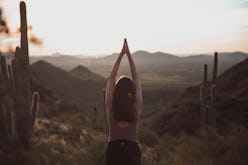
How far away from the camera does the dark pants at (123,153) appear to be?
3.68 meters

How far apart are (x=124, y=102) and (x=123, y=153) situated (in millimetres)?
534

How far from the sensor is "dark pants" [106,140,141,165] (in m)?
3.68

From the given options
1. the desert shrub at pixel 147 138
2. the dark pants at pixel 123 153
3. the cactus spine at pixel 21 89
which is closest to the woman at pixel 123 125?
the dark pants at pixel 123 153

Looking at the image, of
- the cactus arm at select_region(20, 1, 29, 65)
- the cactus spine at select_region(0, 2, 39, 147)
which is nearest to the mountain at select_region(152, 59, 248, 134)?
the cactus spine at select_region(0, 2, 39, 147)

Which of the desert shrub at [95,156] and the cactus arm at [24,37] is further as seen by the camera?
the cactus arm at [24,37]

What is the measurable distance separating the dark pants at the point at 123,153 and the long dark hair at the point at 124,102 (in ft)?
0.86

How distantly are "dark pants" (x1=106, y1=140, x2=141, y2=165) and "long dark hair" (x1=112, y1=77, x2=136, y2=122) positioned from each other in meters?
0.26

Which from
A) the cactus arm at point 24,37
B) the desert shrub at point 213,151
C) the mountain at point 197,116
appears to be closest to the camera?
the desert shrub at point 213,151

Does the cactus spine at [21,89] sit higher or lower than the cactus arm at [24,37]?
lower

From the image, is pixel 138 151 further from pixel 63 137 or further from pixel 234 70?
pixel 234 70

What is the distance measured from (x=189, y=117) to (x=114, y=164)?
15.5 metres

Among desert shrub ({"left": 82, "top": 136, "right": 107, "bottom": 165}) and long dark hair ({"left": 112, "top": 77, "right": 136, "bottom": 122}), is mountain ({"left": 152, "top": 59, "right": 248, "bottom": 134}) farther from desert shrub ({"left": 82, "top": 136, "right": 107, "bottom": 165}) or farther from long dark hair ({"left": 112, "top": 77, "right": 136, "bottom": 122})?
long dark hair ({"left": 112, "top": 77, "right": 136, "bottom": 122})

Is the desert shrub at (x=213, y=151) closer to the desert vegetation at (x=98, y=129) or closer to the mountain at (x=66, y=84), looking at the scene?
the desert vegetation at (x=98, y=129)

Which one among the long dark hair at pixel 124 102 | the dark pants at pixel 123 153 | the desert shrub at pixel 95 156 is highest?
the long dark hair at pixel 124 102
